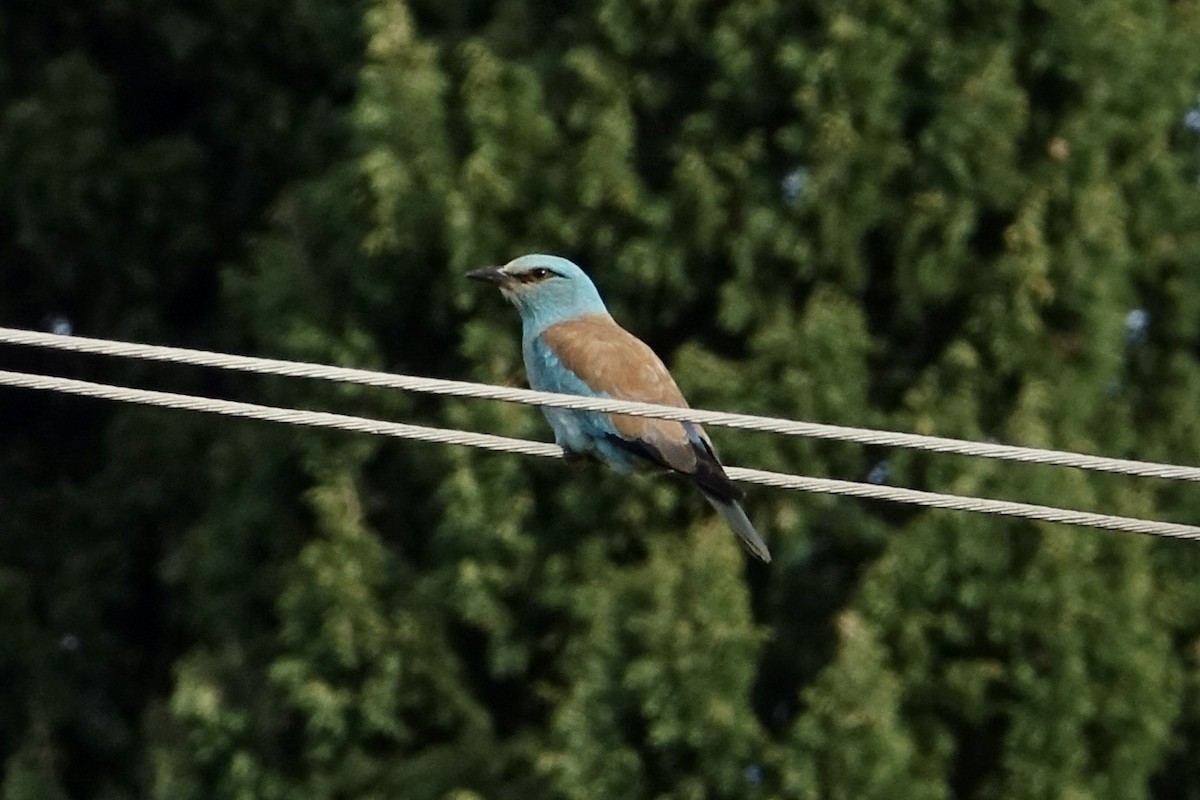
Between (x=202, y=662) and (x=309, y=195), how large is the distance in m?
1.74

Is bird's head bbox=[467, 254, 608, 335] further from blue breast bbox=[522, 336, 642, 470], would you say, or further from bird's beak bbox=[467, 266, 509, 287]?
blue breast bbox=[522, 336, 642, 470]

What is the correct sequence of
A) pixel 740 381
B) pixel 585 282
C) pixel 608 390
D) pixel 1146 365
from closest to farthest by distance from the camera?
pixel 608 390
pixel 585 282
pixel 740 381
pixel 1146 365

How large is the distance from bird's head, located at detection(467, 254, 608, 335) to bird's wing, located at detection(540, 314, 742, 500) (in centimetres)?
9

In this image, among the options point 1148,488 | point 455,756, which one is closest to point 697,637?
point 455,756

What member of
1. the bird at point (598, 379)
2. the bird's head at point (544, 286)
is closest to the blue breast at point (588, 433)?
the bird at point (598, 379)

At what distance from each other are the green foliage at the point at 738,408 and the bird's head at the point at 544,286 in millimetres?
663

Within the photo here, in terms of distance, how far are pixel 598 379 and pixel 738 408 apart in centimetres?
103

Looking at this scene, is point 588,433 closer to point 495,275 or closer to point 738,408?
point 495,275

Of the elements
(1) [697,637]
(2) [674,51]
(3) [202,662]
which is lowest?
(1) [697,637]

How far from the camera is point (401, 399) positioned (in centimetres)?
909

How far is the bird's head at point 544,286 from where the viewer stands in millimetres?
7770

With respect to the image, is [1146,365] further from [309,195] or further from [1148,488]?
[309,195]

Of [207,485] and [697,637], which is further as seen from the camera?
[207,485]

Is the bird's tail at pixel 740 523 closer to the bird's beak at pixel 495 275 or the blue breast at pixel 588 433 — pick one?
the blue breast at pixel 588 433
